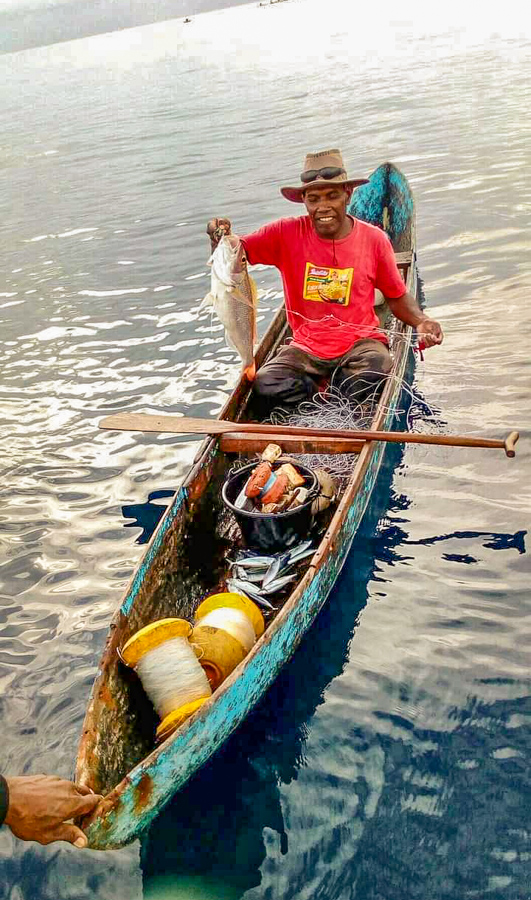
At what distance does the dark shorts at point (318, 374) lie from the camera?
259 inches

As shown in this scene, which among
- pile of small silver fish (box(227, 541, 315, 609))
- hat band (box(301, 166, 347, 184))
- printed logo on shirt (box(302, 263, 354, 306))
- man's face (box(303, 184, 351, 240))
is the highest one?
hat band (box(301, 166, 347, 184))

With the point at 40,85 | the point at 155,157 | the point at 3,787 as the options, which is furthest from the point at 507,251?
the point at 40,85

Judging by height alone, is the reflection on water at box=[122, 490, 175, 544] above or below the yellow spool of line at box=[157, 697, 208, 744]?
below

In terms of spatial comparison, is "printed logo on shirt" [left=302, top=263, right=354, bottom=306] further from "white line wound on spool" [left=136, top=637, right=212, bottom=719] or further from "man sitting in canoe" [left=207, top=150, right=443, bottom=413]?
"white line wound on spool" [left=136, top=637, right=212, bottom=719]

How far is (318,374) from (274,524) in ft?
6.79

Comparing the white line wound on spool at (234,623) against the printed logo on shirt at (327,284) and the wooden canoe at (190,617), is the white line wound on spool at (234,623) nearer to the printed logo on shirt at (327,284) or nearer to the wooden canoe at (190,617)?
the wooden canoe at (190,617)

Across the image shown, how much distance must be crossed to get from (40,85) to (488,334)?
61216mm

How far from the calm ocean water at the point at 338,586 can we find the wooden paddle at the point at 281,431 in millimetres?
844

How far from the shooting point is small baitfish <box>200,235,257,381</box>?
566cm

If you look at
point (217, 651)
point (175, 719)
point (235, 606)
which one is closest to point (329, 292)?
point (235, 606)

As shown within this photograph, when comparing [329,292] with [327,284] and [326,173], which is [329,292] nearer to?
[327,284]

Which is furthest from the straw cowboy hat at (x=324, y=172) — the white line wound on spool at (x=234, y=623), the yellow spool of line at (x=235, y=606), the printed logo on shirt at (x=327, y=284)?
the white line wound on spool at (x=234, y=623)

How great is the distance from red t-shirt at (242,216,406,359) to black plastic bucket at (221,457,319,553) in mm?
1718

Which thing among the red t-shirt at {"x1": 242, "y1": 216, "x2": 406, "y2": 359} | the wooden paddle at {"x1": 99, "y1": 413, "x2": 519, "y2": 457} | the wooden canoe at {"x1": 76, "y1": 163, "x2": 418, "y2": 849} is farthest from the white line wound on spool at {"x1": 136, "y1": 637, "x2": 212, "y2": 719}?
the red t-shirt at {"x1": 242, "y1": 216, "x2": 406, "y2": 359}
